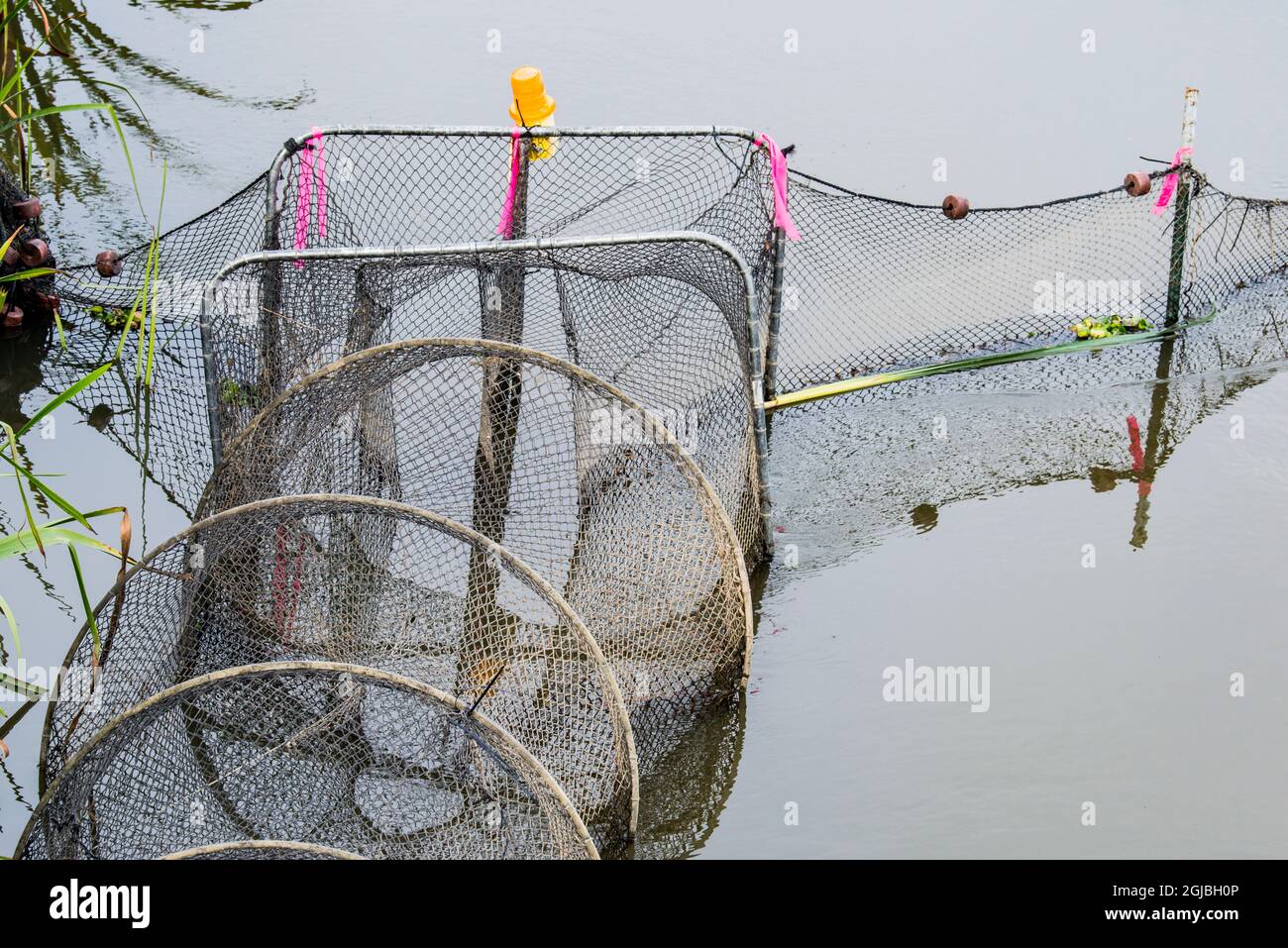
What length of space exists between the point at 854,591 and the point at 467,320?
2496 millimetres

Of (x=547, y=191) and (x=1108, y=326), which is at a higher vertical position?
(x=547, y=191)

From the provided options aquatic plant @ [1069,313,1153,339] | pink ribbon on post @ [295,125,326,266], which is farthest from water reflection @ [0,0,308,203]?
aquatic plant @ [1069,313,1153,339]

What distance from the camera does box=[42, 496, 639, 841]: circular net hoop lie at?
4.79 meters

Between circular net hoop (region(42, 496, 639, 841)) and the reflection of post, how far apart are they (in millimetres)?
3021

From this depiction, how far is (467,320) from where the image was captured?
716cm

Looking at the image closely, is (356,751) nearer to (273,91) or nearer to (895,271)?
(895,271)

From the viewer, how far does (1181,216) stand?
25.6 ft

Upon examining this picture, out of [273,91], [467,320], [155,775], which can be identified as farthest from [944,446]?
[273,91]

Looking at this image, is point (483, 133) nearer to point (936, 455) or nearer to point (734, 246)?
point (734, 246)

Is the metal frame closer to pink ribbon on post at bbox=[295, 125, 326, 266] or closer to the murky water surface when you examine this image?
pink ribbon on post at bbox=[295, 125, 326, 266]

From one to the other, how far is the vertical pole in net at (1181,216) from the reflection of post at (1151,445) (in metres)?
0.22

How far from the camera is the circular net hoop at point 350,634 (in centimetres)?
479

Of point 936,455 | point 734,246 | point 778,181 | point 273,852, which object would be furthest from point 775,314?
point 273,852

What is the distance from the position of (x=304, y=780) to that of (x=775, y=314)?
338 cm
